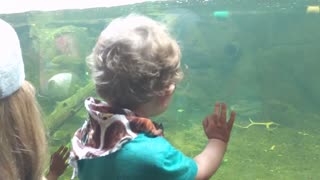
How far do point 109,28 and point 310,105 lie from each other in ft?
15.3

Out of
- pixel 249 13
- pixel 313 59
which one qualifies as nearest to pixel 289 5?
pixel 249 13

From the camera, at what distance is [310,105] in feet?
18.0

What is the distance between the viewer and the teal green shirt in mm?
1088

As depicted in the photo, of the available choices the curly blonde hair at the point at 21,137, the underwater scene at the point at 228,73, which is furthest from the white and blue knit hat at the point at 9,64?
the underwater scene at the point at 228,73

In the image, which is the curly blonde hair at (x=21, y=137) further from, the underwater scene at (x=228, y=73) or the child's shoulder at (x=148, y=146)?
the underwater scene at (x=228, y=73)

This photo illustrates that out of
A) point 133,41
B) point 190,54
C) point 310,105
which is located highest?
point 133,41

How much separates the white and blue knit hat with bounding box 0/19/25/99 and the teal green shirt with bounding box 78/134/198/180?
0.27 m

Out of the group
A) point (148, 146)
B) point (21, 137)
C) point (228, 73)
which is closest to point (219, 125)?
point (148, 146)

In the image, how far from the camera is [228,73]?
514 cm

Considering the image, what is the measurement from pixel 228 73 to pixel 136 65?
4.09 m

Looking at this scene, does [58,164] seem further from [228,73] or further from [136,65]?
[228,73]

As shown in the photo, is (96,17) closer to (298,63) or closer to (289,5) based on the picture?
(289,5)

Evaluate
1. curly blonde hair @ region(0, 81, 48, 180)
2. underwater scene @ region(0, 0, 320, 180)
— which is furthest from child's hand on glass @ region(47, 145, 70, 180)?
underwater scene @ region(0, 0, 320, 180)

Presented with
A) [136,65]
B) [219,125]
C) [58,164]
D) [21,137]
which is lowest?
[58,164]
